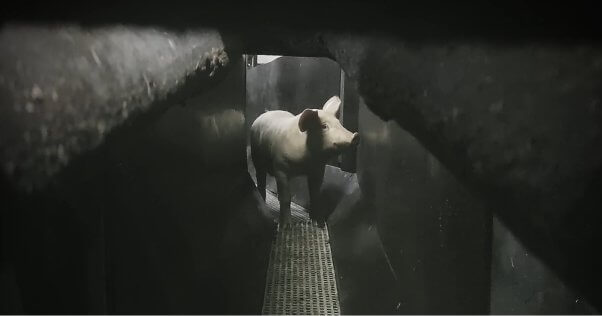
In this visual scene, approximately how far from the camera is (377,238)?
2.03m

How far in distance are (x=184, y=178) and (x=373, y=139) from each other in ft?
3.17

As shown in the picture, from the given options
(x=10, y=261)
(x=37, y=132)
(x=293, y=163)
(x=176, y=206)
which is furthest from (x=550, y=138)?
(x=293, y=163)

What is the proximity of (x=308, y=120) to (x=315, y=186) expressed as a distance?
0.59 meters

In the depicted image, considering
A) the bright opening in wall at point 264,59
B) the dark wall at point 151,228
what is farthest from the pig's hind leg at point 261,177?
the bright opening in wall at point 264,59

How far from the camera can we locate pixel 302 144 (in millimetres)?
2686

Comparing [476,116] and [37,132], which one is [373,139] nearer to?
[476,116]

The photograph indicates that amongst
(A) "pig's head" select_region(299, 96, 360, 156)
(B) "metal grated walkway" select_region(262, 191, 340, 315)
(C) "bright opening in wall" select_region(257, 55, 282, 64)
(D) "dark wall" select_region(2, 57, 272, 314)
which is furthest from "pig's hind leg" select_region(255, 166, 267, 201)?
(C) "bright opening in wall" select_region(257, 55, 282, 64)

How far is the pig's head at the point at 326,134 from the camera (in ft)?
8.17

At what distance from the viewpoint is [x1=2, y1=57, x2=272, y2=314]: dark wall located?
90cm

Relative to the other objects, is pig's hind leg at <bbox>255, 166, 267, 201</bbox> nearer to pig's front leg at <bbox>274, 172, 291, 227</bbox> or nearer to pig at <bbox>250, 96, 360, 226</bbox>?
pig at <bbox>250, 96, 360, 226</bbox>

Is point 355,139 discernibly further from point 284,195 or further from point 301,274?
point 301,274

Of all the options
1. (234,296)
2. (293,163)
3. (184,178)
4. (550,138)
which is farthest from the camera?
(293,163)

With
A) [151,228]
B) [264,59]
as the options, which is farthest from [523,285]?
[264,59]

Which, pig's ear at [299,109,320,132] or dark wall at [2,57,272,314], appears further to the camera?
pig's ear at [299,109,320,132]
